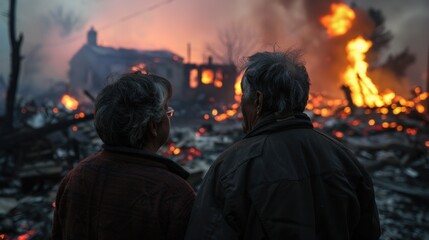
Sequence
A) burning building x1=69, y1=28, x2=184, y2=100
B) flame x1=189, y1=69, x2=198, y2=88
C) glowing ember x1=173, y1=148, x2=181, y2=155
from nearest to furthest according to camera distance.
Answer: glowing ember x1=173, y1=148, x2=181, y2=155 < burning building x1=69, y1=28, x2=184, y2=100 < flame x1=189, y1=69, x2=198, y2=88

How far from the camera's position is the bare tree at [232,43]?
4200 centimetres

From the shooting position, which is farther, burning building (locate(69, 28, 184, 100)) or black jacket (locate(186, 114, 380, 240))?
burning building (locate(69, 28, 184, 100))

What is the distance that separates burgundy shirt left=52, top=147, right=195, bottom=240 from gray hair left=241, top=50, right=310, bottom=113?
67 cm

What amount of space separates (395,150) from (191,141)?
7.72 meters

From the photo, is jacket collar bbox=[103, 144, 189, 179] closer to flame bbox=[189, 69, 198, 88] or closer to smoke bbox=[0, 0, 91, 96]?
flame bbox=[189, 69, 198, 88]

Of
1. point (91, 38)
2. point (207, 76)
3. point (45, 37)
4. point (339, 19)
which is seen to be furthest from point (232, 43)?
point (45, 37)

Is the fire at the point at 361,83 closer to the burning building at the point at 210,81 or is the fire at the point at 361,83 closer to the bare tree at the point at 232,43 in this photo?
the burning building at the point at 210,81

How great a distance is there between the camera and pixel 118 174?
196 centimetres

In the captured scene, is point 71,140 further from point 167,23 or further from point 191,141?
point 167,23

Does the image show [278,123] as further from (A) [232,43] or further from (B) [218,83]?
(A) [232,43]

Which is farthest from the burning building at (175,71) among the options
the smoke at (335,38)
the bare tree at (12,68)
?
the bare tree at (12,68)

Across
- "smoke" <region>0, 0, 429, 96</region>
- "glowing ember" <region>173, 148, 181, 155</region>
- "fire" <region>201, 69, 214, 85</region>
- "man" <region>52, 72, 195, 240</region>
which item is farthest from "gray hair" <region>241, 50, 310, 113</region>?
A: "smoke" <region>0, 0, 429, 96</region>

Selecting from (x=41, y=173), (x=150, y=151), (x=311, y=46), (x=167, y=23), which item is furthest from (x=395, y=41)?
(x=150, y=151)

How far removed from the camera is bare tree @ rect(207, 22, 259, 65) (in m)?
42.0
